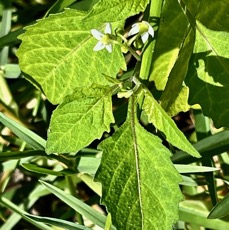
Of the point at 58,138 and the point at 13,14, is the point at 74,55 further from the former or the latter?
the point at 13,14

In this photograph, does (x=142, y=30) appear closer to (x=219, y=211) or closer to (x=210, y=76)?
(x=210, y=76)

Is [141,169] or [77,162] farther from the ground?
[141,169]

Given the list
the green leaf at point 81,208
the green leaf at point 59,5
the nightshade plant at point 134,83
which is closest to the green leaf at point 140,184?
the nightshade plant at point 134,83

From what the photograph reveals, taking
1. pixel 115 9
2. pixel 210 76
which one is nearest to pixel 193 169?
pixel 210 76

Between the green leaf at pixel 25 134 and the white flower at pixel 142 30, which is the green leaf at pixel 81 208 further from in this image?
the white flower at pixel 142 30

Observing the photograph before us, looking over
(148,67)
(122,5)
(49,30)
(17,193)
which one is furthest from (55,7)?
(17,193)
